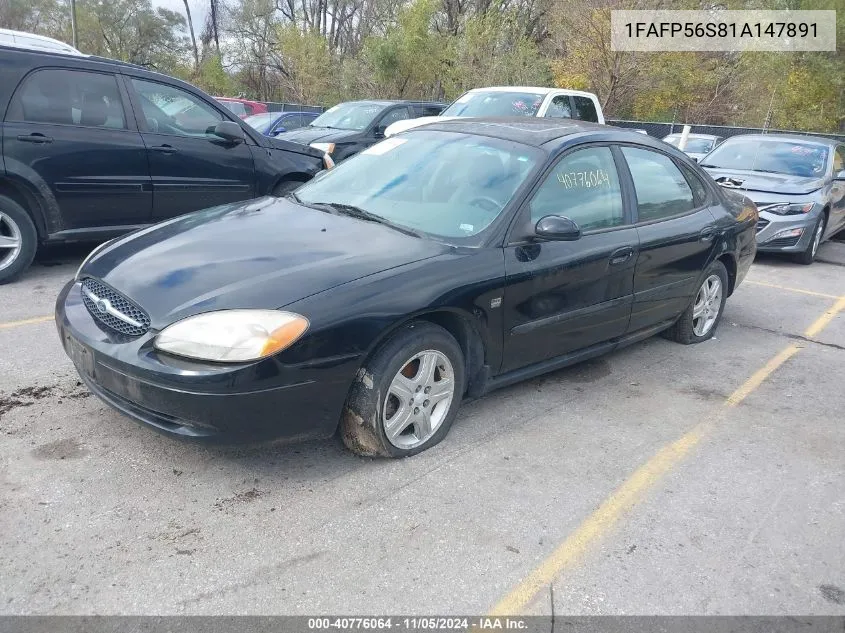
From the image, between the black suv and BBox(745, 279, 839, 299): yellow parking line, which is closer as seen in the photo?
the black suv

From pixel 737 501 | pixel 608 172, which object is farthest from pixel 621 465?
pixel 608 172

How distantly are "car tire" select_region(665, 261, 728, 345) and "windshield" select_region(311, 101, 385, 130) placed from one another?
690 centimetres

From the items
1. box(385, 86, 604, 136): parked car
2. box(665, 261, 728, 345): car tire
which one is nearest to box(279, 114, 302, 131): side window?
box(385, 86, 604, 136): parked car

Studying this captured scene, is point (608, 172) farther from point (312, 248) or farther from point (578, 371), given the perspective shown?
point (312, 248)

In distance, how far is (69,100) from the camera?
569 centimetres

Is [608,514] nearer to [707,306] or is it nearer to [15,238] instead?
[707,306]

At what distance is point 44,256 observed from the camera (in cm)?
653

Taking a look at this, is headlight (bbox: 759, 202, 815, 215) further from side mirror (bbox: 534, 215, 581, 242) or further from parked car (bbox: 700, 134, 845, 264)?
side mirror (bbox: 534, 215, 581, 242)

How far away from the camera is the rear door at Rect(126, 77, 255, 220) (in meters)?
6.11

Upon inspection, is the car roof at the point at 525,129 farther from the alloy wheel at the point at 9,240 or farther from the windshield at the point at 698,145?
the windshield at the point at 698,145

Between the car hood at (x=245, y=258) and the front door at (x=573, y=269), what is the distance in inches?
20.8

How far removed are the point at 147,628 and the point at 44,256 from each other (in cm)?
522

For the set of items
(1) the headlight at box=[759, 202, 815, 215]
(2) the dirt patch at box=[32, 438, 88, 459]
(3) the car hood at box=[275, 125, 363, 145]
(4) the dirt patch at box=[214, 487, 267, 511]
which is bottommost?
(4) the dirt patch at box=[214, 487, 267, 511]

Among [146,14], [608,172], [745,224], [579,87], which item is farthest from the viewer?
[146,14]
